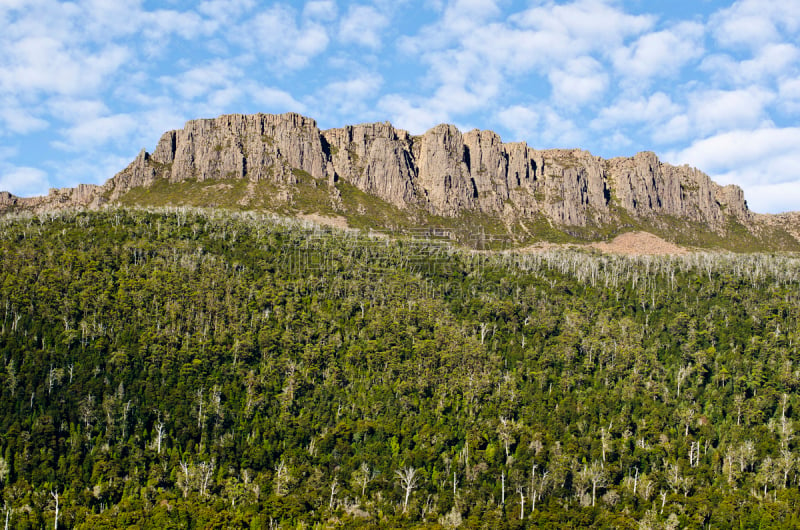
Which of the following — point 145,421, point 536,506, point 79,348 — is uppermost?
point 79,348

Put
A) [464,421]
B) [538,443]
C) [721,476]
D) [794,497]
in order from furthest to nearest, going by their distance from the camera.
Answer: [464,421] < [538,443] < [721,476] < [794,497]

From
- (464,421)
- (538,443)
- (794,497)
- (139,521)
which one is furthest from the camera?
(464,421)

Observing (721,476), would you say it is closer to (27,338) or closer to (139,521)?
(139,521)

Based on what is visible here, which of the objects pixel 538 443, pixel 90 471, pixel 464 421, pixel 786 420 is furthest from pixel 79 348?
pixel 786 420

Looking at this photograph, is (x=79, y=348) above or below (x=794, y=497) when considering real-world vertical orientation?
above

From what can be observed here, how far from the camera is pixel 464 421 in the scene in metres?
194

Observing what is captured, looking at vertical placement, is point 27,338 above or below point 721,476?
above

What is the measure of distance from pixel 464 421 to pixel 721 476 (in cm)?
6477

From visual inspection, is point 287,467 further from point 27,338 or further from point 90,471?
point 27,338

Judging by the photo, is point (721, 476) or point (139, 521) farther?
point (721, 476)

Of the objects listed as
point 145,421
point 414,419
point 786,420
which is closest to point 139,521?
point 145,421

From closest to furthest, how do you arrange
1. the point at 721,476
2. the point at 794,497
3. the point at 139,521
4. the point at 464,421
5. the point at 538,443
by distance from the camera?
1. the point at 139,521
2. the point at 794,497
3. the point at 721,476
4. the point at 538,443
5. the point at 464,421

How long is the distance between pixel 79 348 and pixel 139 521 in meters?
81.6

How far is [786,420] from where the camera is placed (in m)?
196
